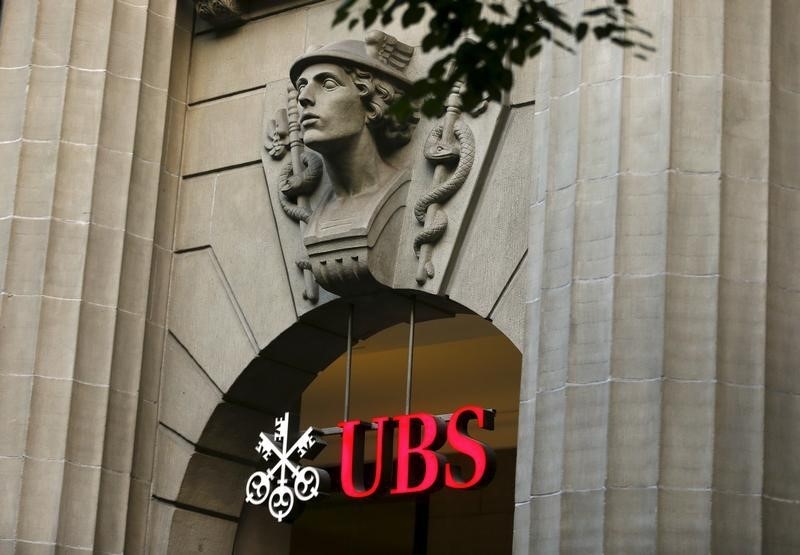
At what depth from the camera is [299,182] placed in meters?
17.5

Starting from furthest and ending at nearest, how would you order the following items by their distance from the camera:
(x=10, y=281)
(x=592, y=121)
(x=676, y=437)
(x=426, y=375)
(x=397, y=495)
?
(x=426, y=375)
(x=10, y=281)
(x=397, y=495)
(x=592, y=121)
(x=676, y=437)

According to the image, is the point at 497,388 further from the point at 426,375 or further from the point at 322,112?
the point at 322,112

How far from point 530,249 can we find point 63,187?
4.89 metres

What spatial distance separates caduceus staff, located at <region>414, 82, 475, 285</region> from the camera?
16.4 m

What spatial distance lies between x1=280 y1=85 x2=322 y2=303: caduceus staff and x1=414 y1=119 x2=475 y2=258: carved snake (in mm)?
1202

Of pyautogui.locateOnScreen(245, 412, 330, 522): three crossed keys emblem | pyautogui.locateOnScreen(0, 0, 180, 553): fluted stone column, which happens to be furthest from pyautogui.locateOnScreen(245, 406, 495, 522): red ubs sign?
pyautogui.locateOnScreen(0, 0, 180, 553): fluted stone column

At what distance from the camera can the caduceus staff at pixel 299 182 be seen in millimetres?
17328

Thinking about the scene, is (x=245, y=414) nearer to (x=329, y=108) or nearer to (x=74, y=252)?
(x=74, y=252)

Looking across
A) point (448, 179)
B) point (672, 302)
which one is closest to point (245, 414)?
point (448, 179)

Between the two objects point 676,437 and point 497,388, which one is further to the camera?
point 497,388

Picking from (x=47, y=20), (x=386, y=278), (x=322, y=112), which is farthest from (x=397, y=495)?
(x=47, y=20)

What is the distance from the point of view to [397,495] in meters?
16.2

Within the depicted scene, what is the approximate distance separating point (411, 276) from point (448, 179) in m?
0.87

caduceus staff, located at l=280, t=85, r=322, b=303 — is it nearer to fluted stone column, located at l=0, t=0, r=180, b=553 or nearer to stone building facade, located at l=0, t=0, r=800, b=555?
stone building facade, located at l=0, t=0, r=800, b=555
